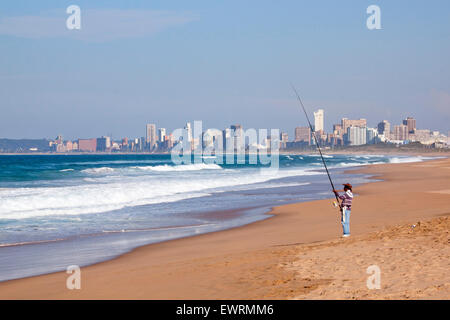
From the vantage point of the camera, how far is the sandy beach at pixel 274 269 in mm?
7297

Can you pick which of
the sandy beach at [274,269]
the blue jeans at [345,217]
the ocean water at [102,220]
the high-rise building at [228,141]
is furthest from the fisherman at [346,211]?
the high-rise building at [228,141]

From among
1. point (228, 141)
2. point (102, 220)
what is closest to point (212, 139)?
point (228, 141)

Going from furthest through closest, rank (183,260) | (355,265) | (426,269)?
(183,260)
(355,265)
(426,269)

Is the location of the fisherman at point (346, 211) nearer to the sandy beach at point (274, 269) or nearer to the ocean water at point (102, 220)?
the sandy beach at point (274, 269)

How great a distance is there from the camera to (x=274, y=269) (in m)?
8.70

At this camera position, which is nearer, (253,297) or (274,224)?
(253,297)

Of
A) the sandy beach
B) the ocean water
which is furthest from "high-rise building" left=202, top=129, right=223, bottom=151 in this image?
the sandy beach

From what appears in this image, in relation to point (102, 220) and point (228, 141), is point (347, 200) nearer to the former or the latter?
point (102, 220)

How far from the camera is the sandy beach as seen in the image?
7297 millimetres

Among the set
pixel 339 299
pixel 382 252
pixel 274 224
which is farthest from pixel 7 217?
pixel 339 299

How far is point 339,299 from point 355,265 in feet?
6.32

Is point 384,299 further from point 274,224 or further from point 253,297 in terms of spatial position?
point 274,224

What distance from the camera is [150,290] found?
786cm

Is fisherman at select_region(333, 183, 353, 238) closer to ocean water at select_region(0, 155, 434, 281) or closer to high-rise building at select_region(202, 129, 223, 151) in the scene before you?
ocean water at select_region(0, 155, 434, 281)
